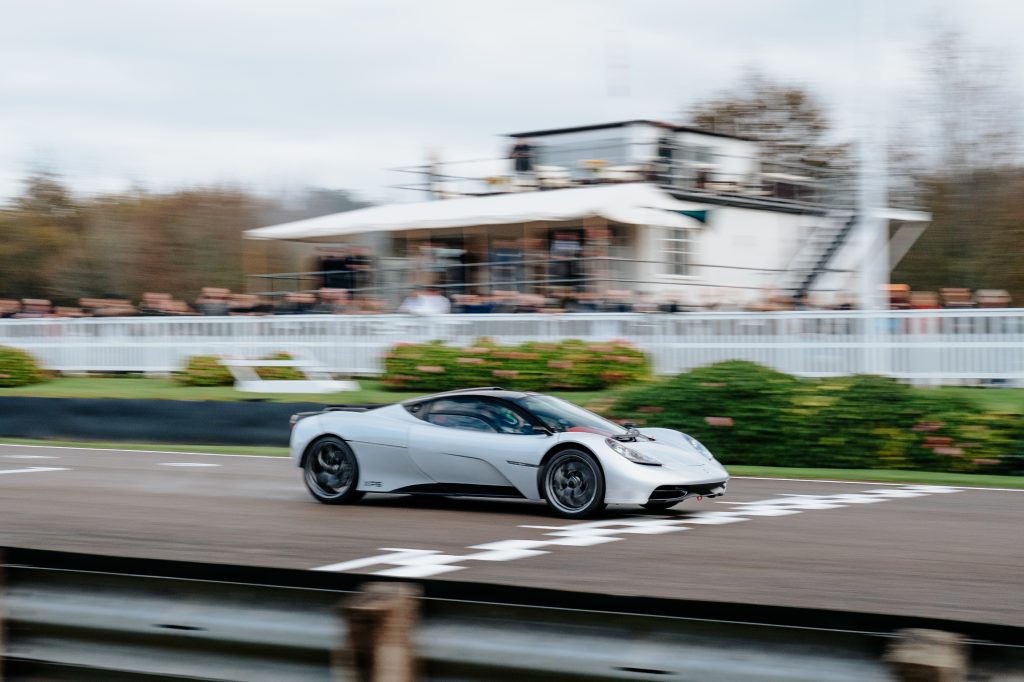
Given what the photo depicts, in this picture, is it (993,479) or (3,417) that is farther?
(3,417)

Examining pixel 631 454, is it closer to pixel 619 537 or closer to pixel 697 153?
pixel 619 537

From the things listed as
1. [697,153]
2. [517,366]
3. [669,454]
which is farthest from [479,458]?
[697,153]

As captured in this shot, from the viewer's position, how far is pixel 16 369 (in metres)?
27.4

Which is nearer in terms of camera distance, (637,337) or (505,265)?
(637,337)

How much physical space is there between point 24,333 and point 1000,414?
860 inches

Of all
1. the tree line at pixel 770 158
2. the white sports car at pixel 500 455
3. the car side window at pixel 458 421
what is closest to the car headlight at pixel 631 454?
the white sports car at pixel 500 455

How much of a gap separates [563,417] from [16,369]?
19.5 metres

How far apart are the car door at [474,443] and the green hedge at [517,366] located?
33.4 ft

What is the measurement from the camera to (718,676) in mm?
3357

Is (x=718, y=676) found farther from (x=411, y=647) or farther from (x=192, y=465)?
(x=192, y=465)

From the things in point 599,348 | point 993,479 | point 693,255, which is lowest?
point 993,479

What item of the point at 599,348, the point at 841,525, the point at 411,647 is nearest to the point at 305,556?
the point at 841,525

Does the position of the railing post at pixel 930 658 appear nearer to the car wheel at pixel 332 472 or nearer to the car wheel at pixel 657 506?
the car wheel at pixel 657 506

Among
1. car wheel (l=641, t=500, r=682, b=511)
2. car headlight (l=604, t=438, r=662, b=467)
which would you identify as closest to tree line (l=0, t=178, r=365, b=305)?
car wheel (l=641, t=500, r=682, b=511)
